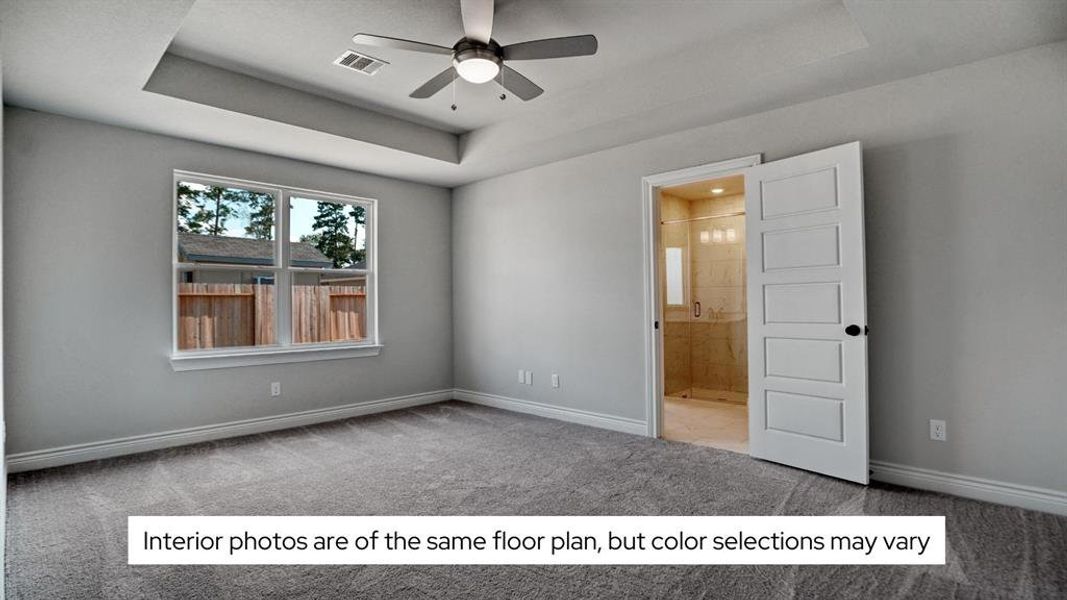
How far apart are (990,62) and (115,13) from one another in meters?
4.44

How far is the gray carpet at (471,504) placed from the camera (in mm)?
2107

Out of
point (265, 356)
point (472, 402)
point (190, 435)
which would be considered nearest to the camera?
point (190, 435)

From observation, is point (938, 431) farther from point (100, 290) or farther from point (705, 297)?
point (100, 290)

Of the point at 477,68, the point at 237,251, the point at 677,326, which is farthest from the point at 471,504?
the point at 677,326

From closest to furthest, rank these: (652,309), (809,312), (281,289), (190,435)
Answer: (809,312), (190,435), (652,309), (281,289)

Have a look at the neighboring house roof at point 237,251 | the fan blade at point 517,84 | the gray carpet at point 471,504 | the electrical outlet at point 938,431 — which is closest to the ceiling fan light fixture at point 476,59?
the fan blade at point 517,84

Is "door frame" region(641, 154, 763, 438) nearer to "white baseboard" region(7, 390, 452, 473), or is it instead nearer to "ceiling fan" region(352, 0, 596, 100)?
"ceiling fan" region(352, 0, 596, 100)

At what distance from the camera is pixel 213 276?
4.37m

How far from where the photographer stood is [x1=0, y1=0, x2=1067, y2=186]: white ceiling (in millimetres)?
2572

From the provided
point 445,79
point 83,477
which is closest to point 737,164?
point 445,79

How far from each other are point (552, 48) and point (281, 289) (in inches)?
131

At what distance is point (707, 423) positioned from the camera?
4836mm

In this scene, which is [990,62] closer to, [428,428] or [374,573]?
[374,573]

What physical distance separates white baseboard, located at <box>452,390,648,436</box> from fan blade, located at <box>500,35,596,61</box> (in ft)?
9.46
